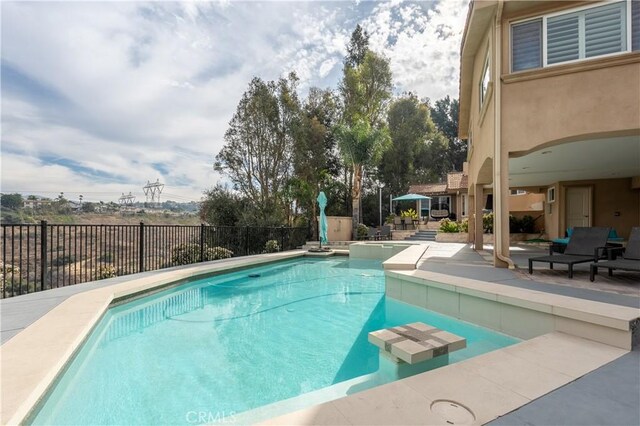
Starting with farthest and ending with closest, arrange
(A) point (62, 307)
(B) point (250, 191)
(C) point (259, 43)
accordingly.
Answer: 1. (B) point (250, 191)
2. (C) point (259, 43)
3. (A) point (62, 307)

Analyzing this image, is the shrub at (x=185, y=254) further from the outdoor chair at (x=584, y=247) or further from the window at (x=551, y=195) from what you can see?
the window at (x=551, y=195)

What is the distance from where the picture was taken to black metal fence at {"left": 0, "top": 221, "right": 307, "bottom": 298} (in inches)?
227

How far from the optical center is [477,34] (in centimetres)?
816

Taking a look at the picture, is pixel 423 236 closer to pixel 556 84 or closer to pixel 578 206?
pixel 578 206

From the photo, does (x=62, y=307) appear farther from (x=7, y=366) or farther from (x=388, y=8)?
(x=388, y=8)

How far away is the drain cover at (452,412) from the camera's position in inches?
73.7

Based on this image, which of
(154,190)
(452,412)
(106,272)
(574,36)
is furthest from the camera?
(154,190)

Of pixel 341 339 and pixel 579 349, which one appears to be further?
pixel 341 339

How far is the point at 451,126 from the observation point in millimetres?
37719

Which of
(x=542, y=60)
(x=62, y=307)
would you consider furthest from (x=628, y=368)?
(x=62, y=307)

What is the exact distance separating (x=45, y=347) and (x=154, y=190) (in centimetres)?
2440

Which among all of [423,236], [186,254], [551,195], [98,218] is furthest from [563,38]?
[98,218]

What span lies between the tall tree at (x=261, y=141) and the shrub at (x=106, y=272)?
11.7m

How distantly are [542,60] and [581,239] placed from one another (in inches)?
146
